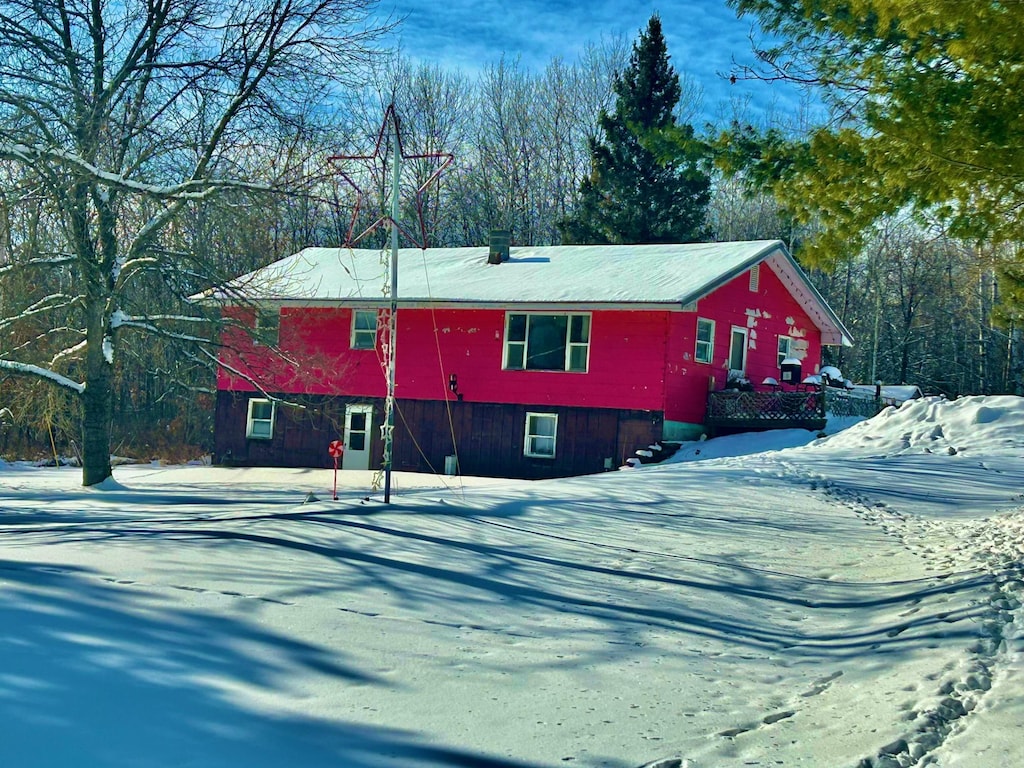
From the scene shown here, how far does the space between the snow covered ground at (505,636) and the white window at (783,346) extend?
16834mm

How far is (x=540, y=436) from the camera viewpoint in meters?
26.9

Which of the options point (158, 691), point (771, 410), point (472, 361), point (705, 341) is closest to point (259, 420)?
point (472, 361)

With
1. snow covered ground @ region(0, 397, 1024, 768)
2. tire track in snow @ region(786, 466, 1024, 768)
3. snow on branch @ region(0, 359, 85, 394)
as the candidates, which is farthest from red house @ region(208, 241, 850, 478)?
snow covered ground @ region(0, 397, 1024, 768)

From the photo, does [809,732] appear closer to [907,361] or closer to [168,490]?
[168,490]

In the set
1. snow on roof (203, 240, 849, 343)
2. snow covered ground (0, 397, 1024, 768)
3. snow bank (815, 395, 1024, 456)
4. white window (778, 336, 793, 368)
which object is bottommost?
snow covered ground (0, 397, 1024, 768)

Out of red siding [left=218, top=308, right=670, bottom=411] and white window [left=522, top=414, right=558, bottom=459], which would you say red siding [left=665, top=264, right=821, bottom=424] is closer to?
red siding [left=218, top=308, right=670, bottom=411]

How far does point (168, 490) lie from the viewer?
63.5 ft

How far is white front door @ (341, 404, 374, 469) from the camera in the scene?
28734mm

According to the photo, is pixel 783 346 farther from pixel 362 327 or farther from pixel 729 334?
pixel 362 327

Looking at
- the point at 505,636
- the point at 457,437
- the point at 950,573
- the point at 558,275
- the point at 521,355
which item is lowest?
the point at 505,636

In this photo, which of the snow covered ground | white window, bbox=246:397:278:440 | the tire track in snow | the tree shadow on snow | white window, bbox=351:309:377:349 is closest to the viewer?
the tree shadow on snow

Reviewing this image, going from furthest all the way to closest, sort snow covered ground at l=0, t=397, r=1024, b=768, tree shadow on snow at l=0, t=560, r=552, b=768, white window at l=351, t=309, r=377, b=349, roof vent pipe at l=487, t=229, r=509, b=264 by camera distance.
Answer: roof vent pipe at l=487, t=229, r=509, b=264
white window at l=351, t=309, r=377, b=349
snow covered ground at l=0, t=397, r=1024, b=768
tree shadow on snow at l=0, t=560, r=552, b=768

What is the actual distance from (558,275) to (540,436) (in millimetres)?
4608

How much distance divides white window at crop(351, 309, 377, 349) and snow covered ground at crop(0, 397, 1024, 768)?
14.7 m
